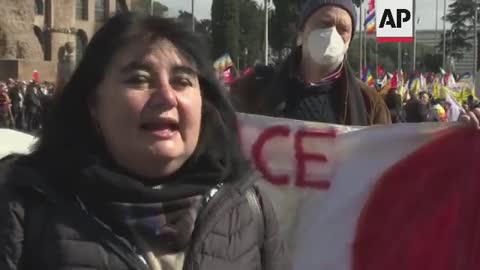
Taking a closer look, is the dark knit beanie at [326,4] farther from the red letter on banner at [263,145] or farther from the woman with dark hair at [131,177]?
the woman with dark hair at [131,177]

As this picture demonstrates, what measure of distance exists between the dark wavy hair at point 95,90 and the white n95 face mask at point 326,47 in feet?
4.87

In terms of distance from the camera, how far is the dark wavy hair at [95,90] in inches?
93.7

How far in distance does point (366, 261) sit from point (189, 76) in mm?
1286

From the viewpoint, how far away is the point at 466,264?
321 centimetres

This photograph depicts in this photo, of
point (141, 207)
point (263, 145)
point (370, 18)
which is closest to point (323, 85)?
point (263, 145)

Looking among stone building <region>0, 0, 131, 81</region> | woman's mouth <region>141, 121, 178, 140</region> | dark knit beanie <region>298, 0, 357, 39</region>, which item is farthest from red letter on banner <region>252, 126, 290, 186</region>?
stone building <region>0, 0, 131, 81</region>

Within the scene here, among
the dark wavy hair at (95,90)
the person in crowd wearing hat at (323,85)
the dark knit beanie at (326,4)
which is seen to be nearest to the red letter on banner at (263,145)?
the person in crowd wearing hat at (323,85)

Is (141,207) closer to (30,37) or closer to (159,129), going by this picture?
(159,129)

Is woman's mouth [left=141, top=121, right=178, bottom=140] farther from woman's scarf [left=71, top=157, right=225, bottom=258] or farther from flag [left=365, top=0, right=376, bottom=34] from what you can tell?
flag [left=365, top=0, right=376, bottom=34]

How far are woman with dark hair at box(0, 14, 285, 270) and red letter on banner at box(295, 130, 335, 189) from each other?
3.41 feet

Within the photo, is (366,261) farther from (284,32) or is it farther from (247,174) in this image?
(284,32)

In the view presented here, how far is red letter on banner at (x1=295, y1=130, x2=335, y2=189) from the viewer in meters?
3.53

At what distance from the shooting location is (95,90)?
7.84 feet

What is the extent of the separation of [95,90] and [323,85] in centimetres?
188
